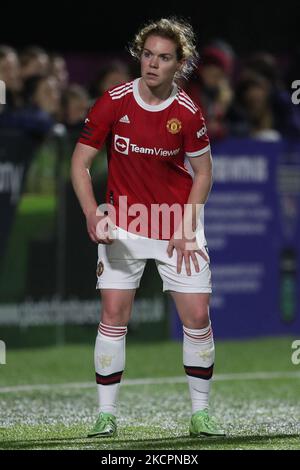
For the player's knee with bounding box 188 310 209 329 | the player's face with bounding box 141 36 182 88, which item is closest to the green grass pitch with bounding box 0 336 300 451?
the player's knee with bounding box 188 310 209 329

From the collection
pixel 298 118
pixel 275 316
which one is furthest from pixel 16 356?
pixel 298 118

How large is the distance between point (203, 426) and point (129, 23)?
461 inches

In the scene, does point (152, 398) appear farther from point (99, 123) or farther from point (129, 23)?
point (129, 23)

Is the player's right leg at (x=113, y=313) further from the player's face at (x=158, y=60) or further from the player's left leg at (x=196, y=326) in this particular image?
the player's face at (x=158, y=60)

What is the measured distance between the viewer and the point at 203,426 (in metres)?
8.13

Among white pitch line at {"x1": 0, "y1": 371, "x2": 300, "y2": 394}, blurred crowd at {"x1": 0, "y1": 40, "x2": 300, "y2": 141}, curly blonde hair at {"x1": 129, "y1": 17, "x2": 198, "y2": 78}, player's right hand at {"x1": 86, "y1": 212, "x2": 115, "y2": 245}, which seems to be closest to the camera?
player's right hand at {"x1": 86, "y1": 212, "x2": 115, "y2": 245}

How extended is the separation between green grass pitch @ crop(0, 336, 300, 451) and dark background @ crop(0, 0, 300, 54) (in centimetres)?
532

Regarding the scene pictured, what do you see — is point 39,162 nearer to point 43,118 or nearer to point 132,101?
point 43,118

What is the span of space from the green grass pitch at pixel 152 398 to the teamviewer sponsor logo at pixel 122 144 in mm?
1584

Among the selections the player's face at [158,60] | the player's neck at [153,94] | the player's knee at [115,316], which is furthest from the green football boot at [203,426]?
the player's face at [158,60]

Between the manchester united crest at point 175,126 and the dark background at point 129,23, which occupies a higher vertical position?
the dark background at point 129,23

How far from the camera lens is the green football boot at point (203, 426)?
812 cm

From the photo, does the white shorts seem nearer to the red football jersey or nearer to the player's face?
the red football jersey

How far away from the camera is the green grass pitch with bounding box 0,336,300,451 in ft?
26.0
